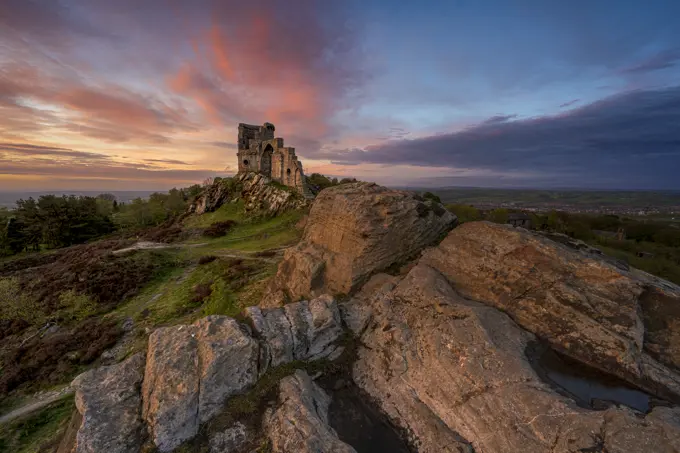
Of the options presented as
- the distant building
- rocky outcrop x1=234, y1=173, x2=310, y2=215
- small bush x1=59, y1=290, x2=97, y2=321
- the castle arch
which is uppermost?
the castle arch

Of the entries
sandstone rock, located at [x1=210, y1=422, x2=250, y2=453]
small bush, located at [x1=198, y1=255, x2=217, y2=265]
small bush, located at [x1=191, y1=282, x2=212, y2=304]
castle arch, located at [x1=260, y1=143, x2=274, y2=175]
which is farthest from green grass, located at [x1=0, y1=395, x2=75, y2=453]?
castle arch, located at [x1=260, y1=143, x2=274, y2=175]

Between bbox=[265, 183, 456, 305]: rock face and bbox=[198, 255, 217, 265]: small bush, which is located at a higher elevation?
bbox=[265, 183, 456, 305]: rock face

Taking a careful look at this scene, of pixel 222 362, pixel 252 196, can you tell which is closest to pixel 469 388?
pixel 222 362

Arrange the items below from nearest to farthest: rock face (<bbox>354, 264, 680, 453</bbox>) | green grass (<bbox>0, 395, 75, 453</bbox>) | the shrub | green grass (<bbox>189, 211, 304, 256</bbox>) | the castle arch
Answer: rock face (<bbox>354, 264, 680, 453</bbox>) → green grass (<bbox>0, 395, 75, 453</bbox>) → the shrub → green grass (<bbox>189, 211, 304, 256</bbox>) → the castle arch

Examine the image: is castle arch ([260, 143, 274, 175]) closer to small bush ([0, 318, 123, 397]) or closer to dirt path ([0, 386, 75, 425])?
small bush ([0, 318, 123, 397])

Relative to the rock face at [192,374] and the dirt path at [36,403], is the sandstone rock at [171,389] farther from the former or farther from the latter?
the dirt path at [36,403]

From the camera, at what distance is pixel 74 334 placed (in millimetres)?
21828

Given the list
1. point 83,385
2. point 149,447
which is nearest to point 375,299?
point 149,447

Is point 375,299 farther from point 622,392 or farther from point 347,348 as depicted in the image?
point 622,392

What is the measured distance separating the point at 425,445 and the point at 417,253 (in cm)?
922

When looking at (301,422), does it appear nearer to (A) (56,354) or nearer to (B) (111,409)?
(B) (111,409)

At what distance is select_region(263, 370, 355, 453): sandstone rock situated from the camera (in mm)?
8008

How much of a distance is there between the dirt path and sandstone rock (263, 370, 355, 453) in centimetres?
1348

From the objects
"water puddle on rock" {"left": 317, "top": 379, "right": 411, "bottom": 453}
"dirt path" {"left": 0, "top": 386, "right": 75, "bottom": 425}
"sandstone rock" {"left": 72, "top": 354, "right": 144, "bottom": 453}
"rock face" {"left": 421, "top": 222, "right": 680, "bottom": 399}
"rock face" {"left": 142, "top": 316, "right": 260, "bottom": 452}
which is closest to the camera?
"sandstone rock" {"left": 72, "top": 354, "right": 144, "bottom": 453}
